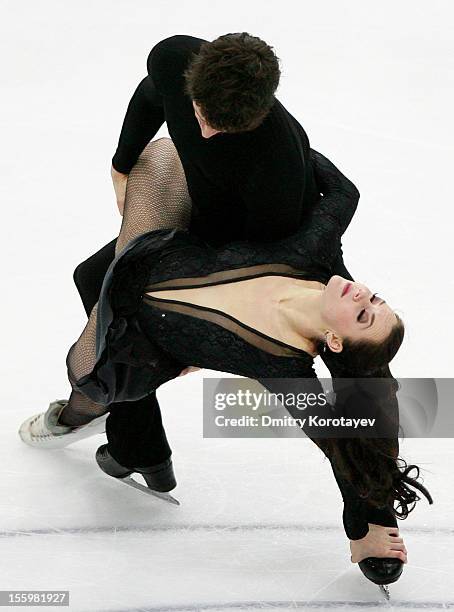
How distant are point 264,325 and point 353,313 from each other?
0.76 feet

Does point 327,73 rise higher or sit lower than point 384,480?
higher

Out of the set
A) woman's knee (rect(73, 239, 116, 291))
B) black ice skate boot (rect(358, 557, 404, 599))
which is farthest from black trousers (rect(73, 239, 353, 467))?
black ice skate boot (rect(358, 557, 404, 599))

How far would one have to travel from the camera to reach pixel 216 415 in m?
3.66

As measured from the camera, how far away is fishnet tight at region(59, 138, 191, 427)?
3121mm

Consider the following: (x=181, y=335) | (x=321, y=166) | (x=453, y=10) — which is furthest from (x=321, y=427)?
(x=453, y=10)

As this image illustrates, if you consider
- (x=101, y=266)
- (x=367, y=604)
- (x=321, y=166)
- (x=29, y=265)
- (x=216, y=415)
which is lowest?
(x=367, y=604)

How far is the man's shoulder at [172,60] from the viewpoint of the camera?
289cm

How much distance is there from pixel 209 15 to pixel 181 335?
3.08 metres

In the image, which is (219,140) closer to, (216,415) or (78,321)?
(216,415)

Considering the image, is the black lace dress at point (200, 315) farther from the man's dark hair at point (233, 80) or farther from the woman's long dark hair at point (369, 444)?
the man's dark hair at point (233, 80)

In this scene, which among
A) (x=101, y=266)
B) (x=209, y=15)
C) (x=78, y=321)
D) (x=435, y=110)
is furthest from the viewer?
(x=209, y=15)

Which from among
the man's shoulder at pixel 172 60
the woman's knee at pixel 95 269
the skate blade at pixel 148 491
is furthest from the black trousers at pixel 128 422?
the man's shoulder at pixel 172 60

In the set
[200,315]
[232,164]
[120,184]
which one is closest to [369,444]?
[200,315]

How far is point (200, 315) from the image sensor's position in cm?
285
